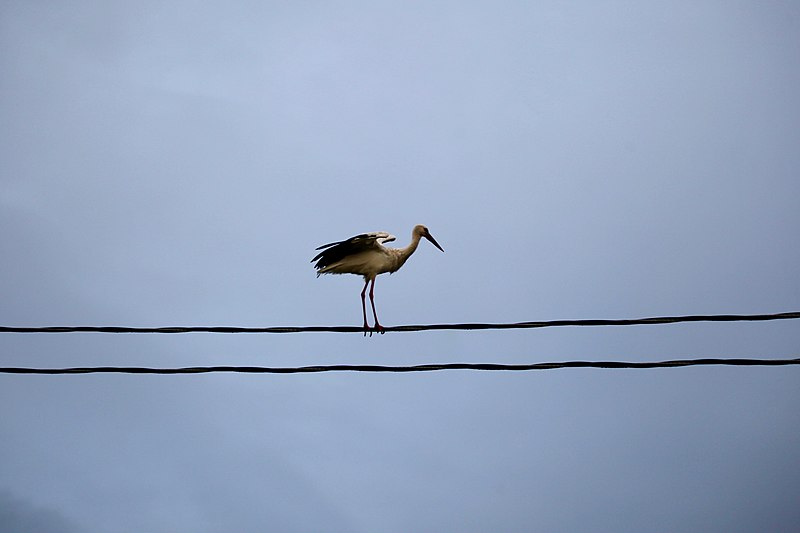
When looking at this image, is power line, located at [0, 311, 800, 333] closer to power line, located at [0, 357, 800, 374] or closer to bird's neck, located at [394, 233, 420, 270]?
power line, located at [0, 357, 800, 374]

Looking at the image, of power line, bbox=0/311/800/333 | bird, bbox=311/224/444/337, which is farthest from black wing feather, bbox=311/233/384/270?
power line, bbox=0/311/800/333

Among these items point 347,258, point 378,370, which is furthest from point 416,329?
point 347,258

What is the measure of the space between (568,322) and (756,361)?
1.26m

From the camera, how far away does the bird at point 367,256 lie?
9578mm

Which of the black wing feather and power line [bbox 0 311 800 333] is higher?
the black wing feather

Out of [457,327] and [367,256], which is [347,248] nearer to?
[367,256]

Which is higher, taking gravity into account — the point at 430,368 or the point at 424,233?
the point at 424,233

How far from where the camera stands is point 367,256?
1008 centimetres

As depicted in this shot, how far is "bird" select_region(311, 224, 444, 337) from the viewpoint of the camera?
31.4ft

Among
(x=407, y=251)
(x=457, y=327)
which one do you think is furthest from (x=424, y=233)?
(x=457, y=327)

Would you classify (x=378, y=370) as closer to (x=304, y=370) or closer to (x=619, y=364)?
(x=304, y=370)

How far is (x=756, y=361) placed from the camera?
5.67 meters

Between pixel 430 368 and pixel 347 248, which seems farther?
pixel 347 248

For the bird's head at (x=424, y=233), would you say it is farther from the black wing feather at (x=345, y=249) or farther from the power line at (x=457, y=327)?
the power line at (x=457, y=327)
